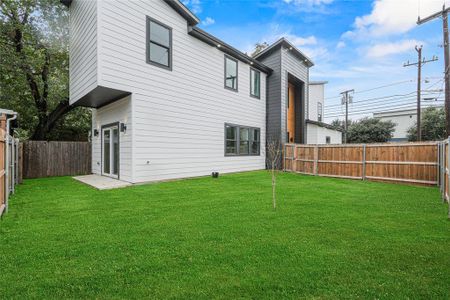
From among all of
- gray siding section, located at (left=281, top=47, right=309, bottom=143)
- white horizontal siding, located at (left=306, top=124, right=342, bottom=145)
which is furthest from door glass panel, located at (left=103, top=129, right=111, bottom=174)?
white horizontal siding, located at (left=306, top=124, right=342, bottom=145)

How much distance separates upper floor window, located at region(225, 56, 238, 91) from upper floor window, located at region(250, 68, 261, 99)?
48.0 inches

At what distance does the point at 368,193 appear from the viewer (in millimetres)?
6887

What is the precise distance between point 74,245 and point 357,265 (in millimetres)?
3370

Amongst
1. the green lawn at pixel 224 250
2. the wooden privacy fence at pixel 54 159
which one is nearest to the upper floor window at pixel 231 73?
the wooden privacy fence at pixel 54 159

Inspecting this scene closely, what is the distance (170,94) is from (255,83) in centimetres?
564

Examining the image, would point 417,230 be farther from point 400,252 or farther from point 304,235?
point 304,235

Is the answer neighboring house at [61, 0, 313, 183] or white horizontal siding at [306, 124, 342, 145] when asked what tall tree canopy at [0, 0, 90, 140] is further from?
white horizontal siding at [306, 124, 342, 145]

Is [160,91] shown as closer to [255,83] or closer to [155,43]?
[155,43]

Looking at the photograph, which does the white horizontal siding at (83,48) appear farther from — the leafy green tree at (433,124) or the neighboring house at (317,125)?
the leafy green tree at (433,124)

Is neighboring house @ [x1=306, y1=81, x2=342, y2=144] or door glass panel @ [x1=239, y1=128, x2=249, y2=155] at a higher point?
neighboring house @ [x1=306, y1=81, x2=342, y2=144]

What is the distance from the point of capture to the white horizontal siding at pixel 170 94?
7.38 metres

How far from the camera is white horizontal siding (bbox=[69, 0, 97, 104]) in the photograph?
7195mm

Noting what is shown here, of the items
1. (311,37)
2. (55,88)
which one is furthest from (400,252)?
(311,37)

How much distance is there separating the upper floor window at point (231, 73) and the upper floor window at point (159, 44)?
10.7ft
